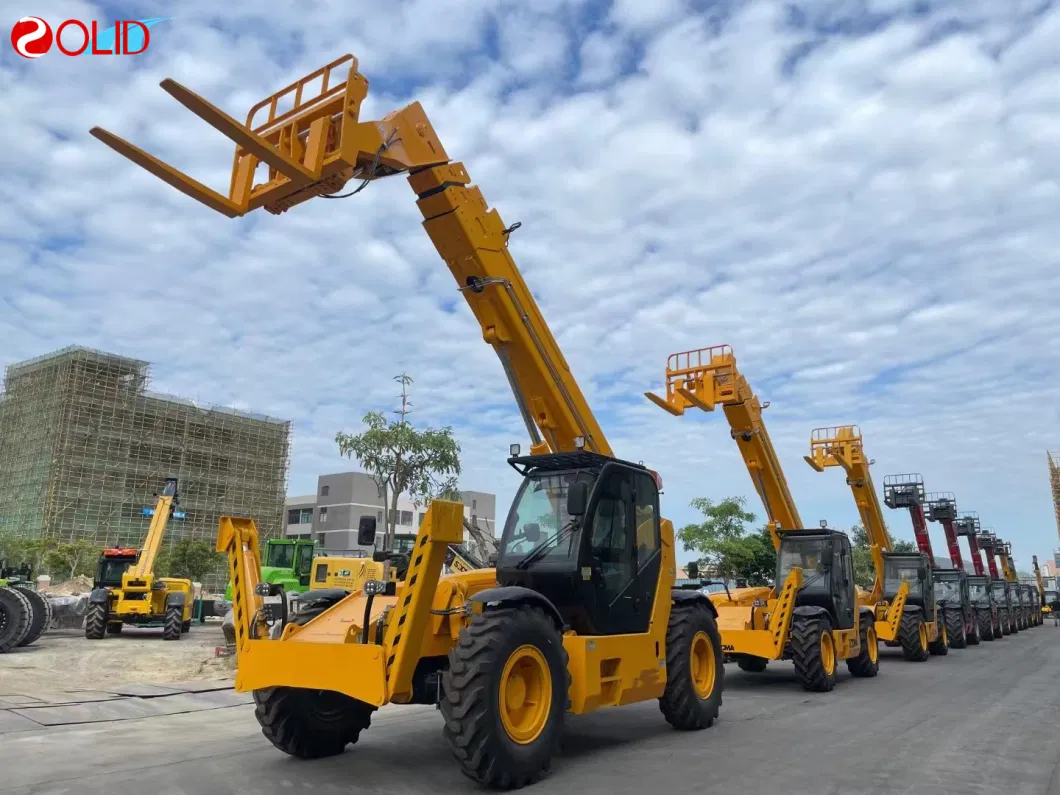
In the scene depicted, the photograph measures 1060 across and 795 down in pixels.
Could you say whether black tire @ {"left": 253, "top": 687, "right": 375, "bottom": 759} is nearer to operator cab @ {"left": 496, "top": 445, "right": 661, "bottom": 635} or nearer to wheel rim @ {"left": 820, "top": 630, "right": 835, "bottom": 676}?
operator cab @ {"left": 496, "top": 445, "right": 661, "bottom": 635}

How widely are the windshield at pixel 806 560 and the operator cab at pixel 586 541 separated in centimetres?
578

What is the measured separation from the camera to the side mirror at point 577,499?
22.5ft

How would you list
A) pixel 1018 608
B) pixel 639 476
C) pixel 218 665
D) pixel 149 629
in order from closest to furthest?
pixel 639 476 → pixel 218 665 → pixel 149 629 → pixel 1018 608

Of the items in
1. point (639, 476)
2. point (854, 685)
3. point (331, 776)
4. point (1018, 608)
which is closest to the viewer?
point (331, 776)

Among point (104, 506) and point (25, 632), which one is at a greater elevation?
point (104, 506)

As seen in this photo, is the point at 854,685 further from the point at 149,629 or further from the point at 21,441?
the point at 21,441

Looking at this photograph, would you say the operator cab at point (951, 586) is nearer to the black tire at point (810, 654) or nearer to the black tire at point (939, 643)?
the black tire at point (939, 643)

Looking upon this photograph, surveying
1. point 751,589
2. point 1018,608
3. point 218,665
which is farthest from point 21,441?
point 1018,608

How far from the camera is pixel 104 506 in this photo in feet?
166

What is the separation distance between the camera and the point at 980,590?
85.9 feet

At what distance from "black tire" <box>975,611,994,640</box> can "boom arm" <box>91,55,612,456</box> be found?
2135cm

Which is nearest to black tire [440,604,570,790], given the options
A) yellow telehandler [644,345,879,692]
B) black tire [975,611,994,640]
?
yellow telehandler [644,345,879,692]

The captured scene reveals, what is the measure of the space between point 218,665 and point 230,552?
820 cm

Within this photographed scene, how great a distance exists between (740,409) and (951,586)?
41.1 ft
